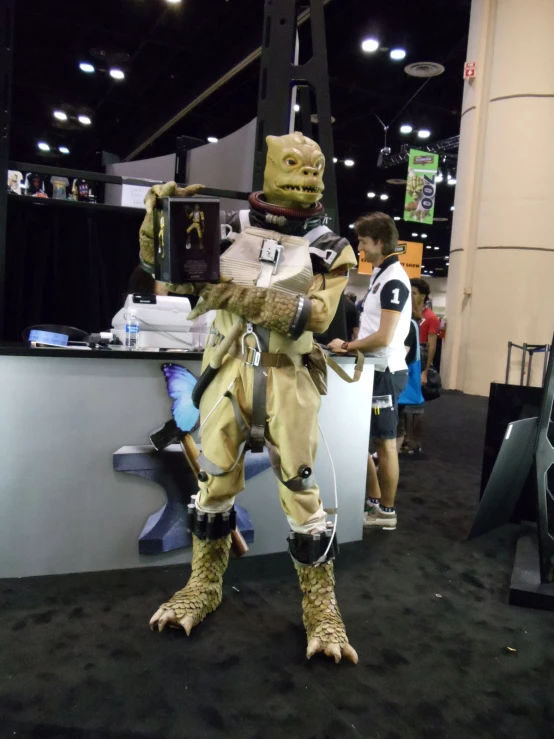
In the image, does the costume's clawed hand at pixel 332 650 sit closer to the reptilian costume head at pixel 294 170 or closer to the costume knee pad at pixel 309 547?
the costume knee pad at pixel 309 547

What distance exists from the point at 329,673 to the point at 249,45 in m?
7.75

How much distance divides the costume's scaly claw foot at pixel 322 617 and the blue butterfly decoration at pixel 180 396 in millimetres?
761

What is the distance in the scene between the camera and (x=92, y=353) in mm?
2135

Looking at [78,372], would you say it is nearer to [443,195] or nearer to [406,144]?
[406,144]

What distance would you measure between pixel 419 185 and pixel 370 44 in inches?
108

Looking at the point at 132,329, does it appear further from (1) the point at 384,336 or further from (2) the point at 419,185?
(2) the point at 419,185

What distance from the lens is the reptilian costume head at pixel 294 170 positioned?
1786 mm

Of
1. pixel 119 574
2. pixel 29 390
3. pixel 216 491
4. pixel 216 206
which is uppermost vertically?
pixel 216 206

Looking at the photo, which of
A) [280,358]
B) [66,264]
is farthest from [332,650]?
[66,264]

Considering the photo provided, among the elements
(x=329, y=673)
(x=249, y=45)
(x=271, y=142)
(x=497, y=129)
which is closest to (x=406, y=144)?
(x=497, y=129)

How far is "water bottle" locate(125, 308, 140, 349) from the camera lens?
92.3 inches

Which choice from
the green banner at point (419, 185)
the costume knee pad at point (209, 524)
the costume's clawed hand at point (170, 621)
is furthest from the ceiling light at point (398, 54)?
the costume's clawed hand at point (170, 621)

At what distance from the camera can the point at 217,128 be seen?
11.2 m

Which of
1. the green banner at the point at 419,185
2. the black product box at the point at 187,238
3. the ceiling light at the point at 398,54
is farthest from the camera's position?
the green banner at the point at 419,185
